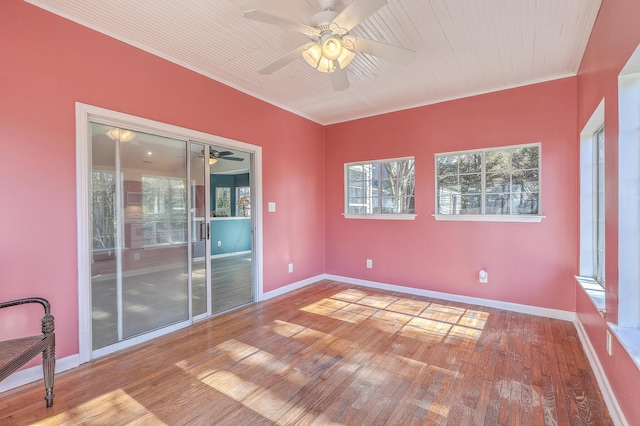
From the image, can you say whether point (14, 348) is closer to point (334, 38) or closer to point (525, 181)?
point (334, 38)

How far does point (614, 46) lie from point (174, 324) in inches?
166

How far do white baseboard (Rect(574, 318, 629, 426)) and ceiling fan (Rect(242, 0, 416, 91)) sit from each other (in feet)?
8.46

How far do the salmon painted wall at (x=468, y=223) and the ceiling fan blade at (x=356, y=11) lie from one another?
2596 millimetres

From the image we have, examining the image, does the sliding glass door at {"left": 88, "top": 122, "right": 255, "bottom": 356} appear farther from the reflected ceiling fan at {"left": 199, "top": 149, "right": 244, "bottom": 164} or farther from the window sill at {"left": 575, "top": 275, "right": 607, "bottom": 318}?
the window sill at {"left": 575, "top": 275, "right": 607, "bottom": 318}

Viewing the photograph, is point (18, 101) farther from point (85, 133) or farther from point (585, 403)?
point (585, 403)

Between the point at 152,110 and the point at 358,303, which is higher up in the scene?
the point at 152,110

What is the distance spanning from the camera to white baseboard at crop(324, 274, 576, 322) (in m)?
3.32

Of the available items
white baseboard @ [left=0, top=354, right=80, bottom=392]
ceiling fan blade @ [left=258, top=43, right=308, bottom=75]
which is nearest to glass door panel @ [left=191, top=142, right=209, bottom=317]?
white baseboard @ [left=0, top=354, right=80, bottom=392]

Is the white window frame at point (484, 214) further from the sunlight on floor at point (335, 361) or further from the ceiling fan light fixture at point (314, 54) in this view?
the ceiling fan light fixture at point (314, 54)

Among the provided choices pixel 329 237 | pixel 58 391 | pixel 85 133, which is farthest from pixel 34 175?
pixel 329 237

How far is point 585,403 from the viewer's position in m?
1.90

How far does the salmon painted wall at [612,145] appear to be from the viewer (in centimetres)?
153

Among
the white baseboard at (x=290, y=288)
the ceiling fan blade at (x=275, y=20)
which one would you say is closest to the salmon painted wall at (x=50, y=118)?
the ceiling fan blade at (x=275, y=20)

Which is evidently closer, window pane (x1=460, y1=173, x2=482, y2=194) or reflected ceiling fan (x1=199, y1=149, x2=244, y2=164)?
reflected ceiling fan (x1=199, y1=149, x2=244, y2=164)
